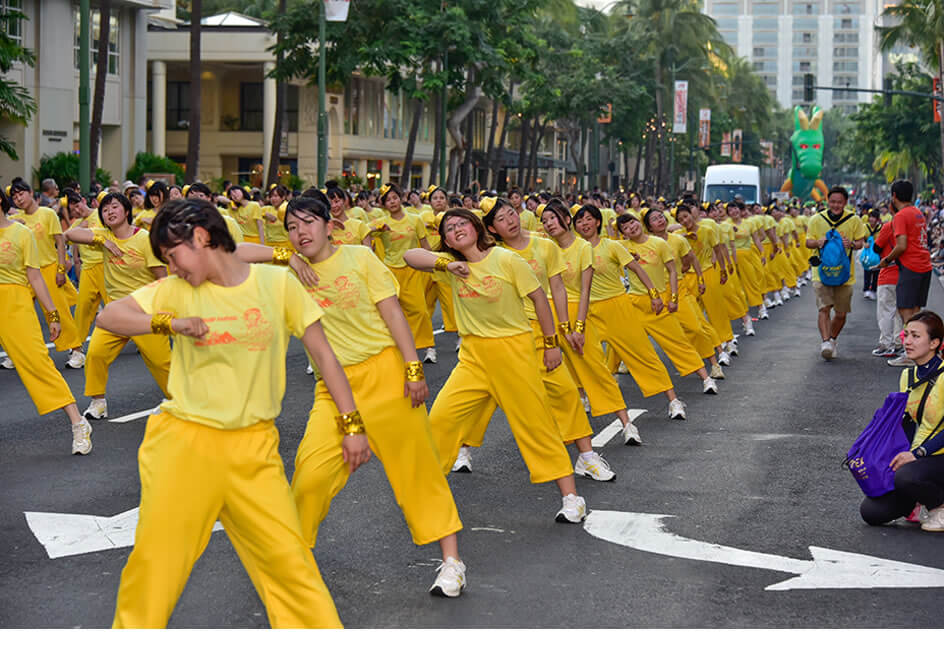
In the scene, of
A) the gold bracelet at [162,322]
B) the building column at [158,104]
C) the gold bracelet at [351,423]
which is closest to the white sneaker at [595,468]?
the gold bracelet at [351,423]

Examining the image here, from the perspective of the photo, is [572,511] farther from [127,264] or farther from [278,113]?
[278,113]

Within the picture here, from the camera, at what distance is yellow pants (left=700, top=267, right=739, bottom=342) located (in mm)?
15781

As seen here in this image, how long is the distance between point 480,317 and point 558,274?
120cm

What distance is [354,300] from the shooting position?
6.30 meters

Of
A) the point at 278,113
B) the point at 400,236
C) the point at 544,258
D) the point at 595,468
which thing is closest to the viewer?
the point at 544,258

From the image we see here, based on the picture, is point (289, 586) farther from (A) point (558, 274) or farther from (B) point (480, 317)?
(A) point (558, 274)

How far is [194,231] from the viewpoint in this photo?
15.6 ft

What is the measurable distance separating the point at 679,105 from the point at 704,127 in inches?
616

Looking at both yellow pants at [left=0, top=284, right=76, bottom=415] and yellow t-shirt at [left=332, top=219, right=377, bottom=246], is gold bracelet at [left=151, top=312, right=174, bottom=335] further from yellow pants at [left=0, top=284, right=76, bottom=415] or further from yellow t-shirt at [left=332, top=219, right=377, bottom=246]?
yellow t-shirt at [left=332, top=219, right=377, bottom=246]

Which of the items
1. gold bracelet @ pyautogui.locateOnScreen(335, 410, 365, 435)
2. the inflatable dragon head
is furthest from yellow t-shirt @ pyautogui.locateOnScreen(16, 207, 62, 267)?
the inflatable dragon head

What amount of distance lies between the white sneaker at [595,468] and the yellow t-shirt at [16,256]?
3.81 m

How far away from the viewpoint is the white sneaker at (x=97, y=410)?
449 inches

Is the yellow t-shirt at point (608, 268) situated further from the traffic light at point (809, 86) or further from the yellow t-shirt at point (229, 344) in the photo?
the traffic light at point (809, 86)

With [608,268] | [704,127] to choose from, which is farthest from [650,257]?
[704,127]
